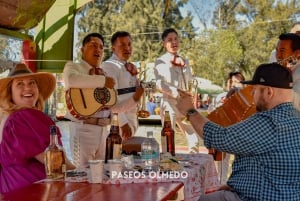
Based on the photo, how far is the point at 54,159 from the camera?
2064mm

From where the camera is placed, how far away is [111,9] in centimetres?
3077

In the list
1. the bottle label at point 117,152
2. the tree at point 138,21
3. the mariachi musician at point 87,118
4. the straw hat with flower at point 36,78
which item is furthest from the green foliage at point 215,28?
the bottle label at point 117,152

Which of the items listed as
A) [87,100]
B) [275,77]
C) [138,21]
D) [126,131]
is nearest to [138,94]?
[126,131]

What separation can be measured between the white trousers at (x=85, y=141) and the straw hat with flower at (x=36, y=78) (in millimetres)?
740

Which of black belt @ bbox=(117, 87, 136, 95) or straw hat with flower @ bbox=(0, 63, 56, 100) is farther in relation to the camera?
black belt @ bbox=(117, 87, 136, 95)

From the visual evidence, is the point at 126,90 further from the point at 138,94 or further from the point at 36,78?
the point at 36,78

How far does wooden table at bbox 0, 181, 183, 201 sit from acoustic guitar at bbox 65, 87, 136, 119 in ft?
4.68

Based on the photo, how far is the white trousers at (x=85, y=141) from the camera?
3459 millimetres

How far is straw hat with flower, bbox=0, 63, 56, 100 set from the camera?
2.50m

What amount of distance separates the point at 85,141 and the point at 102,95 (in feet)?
1.23

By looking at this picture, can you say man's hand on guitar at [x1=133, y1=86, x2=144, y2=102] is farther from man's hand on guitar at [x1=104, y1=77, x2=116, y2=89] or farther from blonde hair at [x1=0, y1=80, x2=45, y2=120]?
blonde hair at [x1=0, y1=80, x2=45, y2=120]

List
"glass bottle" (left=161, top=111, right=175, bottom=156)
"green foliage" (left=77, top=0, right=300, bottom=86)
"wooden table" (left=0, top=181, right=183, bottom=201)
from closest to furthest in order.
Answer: "wooden table" (left=0, top=181, right=183, bottom=201) < "glass bottle" (left=161, top=111, right=175, bottom=156) < "green foliage" (left=77, top=0, right=300, bottom=86)

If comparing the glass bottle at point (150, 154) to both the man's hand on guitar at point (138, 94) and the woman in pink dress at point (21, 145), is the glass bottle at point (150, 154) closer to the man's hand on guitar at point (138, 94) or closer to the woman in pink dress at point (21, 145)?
the woman in pink dress at point (21, 145)

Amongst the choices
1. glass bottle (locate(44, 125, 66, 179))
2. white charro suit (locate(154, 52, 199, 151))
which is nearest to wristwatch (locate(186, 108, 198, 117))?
glass bottle (locate(44, 125, 66, 179))
